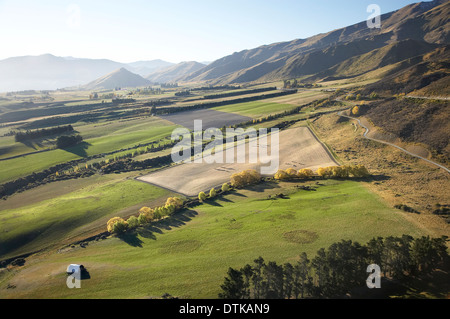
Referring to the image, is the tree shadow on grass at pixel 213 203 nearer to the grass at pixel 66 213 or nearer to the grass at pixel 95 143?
the grass at pixel 66 213

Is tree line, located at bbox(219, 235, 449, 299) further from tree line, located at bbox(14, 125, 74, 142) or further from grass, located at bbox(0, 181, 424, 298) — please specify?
tree line, located at bbox(14, 125, 74, 142)

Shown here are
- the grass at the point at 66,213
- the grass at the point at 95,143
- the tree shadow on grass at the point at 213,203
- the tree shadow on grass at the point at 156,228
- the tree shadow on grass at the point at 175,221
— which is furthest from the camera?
the grass at the point at 95,143

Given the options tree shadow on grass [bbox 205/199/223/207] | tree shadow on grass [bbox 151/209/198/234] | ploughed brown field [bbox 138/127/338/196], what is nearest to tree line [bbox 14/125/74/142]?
ploughed brown field [bbox 138/127/338/196]

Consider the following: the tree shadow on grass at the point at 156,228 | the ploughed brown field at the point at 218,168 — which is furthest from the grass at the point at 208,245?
the ploughed brown field at the point at 218,168

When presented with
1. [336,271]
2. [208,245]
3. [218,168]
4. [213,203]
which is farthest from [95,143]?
[336,271]

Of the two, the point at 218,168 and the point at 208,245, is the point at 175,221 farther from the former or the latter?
the point at 218,168
